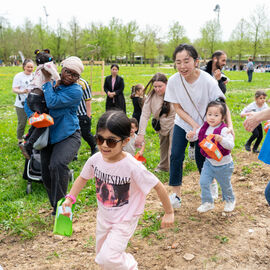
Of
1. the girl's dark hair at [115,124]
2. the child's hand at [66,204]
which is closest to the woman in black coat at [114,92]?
the child's hand at [66,204]

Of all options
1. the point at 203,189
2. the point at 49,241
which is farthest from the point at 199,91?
the point at 49,241

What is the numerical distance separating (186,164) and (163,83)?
192 cm

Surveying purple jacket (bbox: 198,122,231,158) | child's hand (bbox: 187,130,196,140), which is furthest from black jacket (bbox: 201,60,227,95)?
child's hand (bbox: 187,130,196,140)

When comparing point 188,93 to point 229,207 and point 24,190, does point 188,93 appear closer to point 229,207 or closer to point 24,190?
point 229,207

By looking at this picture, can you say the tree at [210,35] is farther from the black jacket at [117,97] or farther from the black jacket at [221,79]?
the black jacket at [221,79]

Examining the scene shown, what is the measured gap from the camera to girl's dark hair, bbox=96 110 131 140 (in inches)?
88.0

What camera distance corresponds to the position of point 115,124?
2.24 meters

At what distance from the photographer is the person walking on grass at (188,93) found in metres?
3.50

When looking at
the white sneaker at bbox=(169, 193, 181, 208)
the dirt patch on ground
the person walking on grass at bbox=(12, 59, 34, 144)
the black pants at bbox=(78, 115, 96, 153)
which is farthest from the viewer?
the person walking on grass at bbox=(12, 59, 34, 144)

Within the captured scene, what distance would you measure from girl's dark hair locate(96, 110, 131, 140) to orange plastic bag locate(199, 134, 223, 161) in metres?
1.35

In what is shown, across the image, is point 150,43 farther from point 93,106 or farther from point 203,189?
point 203,189

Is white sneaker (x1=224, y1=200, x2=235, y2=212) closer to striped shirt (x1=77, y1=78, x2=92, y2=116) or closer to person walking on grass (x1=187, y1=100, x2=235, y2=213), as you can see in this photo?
person walking on grass (x1=187, y1=100, x2=235, y2=213)

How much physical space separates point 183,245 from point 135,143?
5.56 feet

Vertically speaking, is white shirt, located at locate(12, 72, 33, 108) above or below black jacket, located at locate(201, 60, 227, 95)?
below
